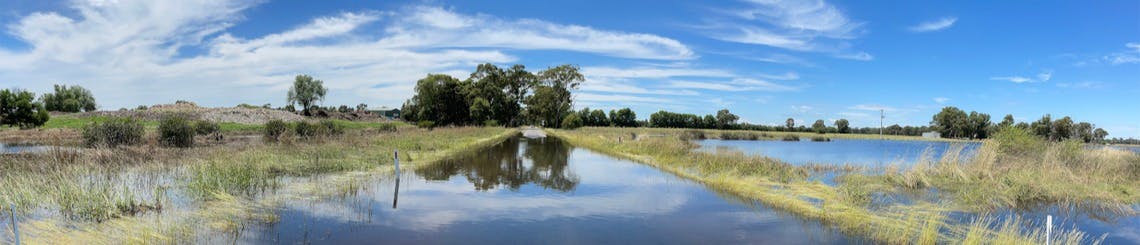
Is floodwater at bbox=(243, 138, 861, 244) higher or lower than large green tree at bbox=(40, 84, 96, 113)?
lower

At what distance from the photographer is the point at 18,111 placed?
123 ft

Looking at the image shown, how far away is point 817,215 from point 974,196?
449 cm

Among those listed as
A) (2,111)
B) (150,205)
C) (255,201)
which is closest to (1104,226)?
(255,201)

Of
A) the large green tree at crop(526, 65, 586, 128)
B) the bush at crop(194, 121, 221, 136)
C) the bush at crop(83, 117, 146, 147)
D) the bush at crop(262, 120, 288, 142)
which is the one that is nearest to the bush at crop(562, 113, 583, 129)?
the large green tree at crop(526, 65, 586, 128)

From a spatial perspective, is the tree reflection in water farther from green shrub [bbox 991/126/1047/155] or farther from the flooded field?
green shrub [bbox 991/126/1047/155]

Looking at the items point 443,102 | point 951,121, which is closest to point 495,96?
point 443,102

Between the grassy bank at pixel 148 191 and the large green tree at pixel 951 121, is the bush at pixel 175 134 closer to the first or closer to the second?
the grassy bank at pixel 148 191

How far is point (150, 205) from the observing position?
909cm

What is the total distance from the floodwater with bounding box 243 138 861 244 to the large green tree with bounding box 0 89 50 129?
135ft

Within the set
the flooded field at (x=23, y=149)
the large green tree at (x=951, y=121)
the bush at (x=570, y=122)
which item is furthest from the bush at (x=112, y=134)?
the large green tree at (x=951, y=121)

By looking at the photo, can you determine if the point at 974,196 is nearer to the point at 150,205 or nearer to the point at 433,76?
the point at 150,205

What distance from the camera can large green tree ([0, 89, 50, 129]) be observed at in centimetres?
3712

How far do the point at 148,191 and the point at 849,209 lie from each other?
13.6m

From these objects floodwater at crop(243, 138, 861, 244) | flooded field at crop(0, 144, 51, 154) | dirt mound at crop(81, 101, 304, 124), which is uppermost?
dirt mound at crop(81, 101, 304, 124)
